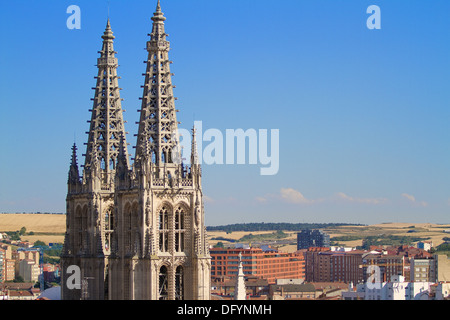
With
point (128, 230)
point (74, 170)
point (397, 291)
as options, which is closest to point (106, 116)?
point (74, 170)

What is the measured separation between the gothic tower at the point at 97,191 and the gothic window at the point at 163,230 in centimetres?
1139

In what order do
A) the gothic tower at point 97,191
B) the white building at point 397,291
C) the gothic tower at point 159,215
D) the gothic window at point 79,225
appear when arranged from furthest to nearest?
the white building at point 397,291 → the gothic window at point 79,225 → the gothic tower at point 97,191 → the gothic tower at point 159,215

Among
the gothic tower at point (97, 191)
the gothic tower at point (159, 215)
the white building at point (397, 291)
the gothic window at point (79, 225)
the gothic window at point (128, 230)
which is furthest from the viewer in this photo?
the white building at point (397, 291)

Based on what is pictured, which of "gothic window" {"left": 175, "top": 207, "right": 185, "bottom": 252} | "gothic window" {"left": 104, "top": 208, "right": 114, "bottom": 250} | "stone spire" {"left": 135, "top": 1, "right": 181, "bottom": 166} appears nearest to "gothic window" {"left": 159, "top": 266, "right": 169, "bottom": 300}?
"gothic window" {"left": 175, "top": 207, "right": 185, "bottom": 252}

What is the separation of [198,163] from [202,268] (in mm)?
7430

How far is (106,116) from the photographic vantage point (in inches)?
4003

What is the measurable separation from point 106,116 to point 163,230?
16.8 meters

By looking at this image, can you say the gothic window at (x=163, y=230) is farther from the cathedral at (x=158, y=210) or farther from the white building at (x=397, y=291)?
the white building at (x=397, y=291)

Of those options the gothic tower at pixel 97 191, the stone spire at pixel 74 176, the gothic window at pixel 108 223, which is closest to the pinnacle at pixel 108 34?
the gothic tower at pixel 97 191

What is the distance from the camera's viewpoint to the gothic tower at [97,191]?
99625mm

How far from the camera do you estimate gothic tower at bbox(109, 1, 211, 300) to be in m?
87.5

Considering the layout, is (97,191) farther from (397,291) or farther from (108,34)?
(397,291)
